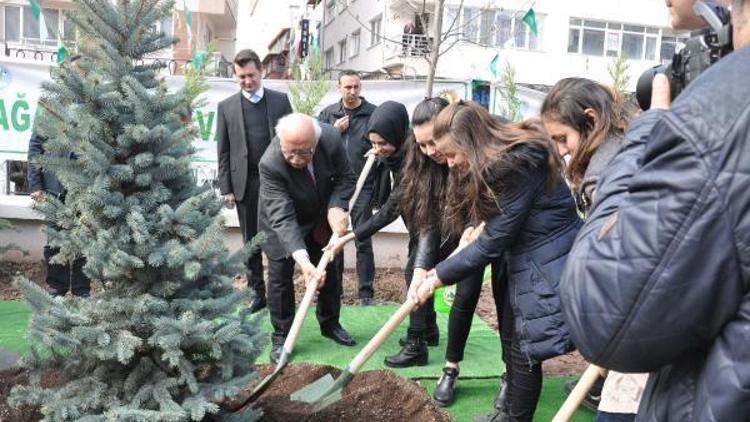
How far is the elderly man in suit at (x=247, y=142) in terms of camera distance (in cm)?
520

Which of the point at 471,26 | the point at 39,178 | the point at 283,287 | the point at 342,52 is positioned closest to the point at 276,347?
the point at 283,287

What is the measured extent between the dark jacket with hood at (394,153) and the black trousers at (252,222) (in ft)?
4.53

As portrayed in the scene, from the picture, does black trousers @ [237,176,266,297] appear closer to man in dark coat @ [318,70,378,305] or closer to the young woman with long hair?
man in dark coat @ [318,70,378,305]

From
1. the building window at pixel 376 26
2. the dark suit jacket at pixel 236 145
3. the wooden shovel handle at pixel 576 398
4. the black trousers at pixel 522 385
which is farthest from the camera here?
the building window at pixel 376 26

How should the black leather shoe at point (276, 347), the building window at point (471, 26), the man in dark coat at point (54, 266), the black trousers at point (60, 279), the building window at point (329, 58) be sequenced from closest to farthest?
the black leather shoe at point (276, 347), the man in dark coat at point (54, 266), the black trousers at point (60, 279), the building window at point (471, 26), the building window at point (329, 58)

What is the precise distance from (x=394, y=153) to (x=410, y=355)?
1.29m

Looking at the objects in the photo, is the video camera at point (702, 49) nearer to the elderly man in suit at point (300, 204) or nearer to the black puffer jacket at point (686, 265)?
the black puffer jacket at point (686, 265)

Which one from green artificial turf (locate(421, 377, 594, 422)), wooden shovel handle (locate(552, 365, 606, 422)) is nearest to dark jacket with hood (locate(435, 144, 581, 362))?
wooden shovel handle (locate(552, 365, 606, 422))

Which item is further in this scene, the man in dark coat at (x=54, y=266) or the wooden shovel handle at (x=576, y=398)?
the man in dark coat at (x=54, y=266)

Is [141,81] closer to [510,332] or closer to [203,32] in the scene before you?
[510,332]

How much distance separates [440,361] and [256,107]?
2.52 metres

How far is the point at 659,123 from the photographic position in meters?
1.01

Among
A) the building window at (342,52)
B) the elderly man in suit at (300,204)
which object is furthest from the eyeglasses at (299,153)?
the building window at (342,52)

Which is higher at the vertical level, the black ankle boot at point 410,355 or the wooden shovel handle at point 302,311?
the wooden shovel handle at point 302,311
